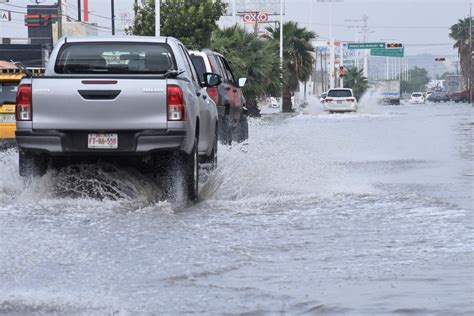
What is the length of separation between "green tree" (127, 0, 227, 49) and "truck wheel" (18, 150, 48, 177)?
4583 centimetres

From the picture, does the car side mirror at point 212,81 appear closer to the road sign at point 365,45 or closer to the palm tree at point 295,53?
the palm tree at point 295,53

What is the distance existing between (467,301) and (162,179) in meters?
6.28

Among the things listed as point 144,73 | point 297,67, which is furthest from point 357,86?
point 144,73

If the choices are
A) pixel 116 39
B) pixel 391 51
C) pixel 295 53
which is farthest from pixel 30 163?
pixel 391 51

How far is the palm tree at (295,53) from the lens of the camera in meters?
77.9

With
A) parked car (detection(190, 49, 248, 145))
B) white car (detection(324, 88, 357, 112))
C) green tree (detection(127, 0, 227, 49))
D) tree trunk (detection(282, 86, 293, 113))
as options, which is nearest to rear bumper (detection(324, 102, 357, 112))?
white car (detection(324, 88, 357, 112))

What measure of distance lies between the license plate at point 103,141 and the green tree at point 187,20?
152 feet

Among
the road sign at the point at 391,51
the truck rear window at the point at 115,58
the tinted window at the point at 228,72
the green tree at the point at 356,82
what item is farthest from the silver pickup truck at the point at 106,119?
the road sign at the point at 391,51

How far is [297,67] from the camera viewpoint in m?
78.4

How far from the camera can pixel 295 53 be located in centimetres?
7794

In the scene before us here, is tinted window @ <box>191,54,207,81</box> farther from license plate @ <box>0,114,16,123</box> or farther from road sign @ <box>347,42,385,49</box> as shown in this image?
road sign @ <box>347,42,385,49</box>

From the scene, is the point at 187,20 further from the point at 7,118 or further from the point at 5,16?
the point at 5,16

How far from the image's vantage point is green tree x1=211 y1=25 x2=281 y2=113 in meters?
Answer: 52.2

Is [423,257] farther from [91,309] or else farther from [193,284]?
[91,309]
